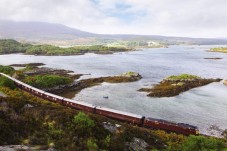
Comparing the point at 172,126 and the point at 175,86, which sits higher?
the point at 172,126

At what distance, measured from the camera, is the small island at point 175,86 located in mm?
68875

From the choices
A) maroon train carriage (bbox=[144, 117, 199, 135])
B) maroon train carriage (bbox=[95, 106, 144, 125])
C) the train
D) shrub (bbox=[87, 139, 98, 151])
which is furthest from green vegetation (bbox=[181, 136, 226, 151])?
maroon train carriage (bbox=[95, 106, 144, 125])

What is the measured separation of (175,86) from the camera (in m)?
76.1

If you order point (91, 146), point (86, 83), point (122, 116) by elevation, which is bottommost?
point (86, 83)

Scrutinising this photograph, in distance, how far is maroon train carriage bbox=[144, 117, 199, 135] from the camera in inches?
1496

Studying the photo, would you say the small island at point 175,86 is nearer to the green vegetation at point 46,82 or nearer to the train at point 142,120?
the green vegetation at point 46,82

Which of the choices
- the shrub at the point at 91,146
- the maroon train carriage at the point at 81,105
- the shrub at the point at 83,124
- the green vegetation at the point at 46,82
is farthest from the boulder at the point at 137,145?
the green vegetation at the point at 46,82

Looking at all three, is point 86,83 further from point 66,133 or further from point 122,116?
point 66,133

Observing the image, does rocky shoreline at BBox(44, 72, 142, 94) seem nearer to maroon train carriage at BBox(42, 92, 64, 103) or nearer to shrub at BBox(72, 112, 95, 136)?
maroon train carriage at BBox(42, 92, 64, 103)

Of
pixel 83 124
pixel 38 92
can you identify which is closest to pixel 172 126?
pixel 83 124

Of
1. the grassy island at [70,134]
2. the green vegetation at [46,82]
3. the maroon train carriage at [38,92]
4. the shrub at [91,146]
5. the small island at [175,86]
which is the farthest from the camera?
the green vegetation at [46,82]

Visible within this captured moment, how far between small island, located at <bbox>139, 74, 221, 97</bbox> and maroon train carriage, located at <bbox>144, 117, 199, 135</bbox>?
87.3 feet

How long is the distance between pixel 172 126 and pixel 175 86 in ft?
125

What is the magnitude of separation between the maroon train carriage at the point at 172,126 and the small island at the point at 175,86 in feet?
87.3
